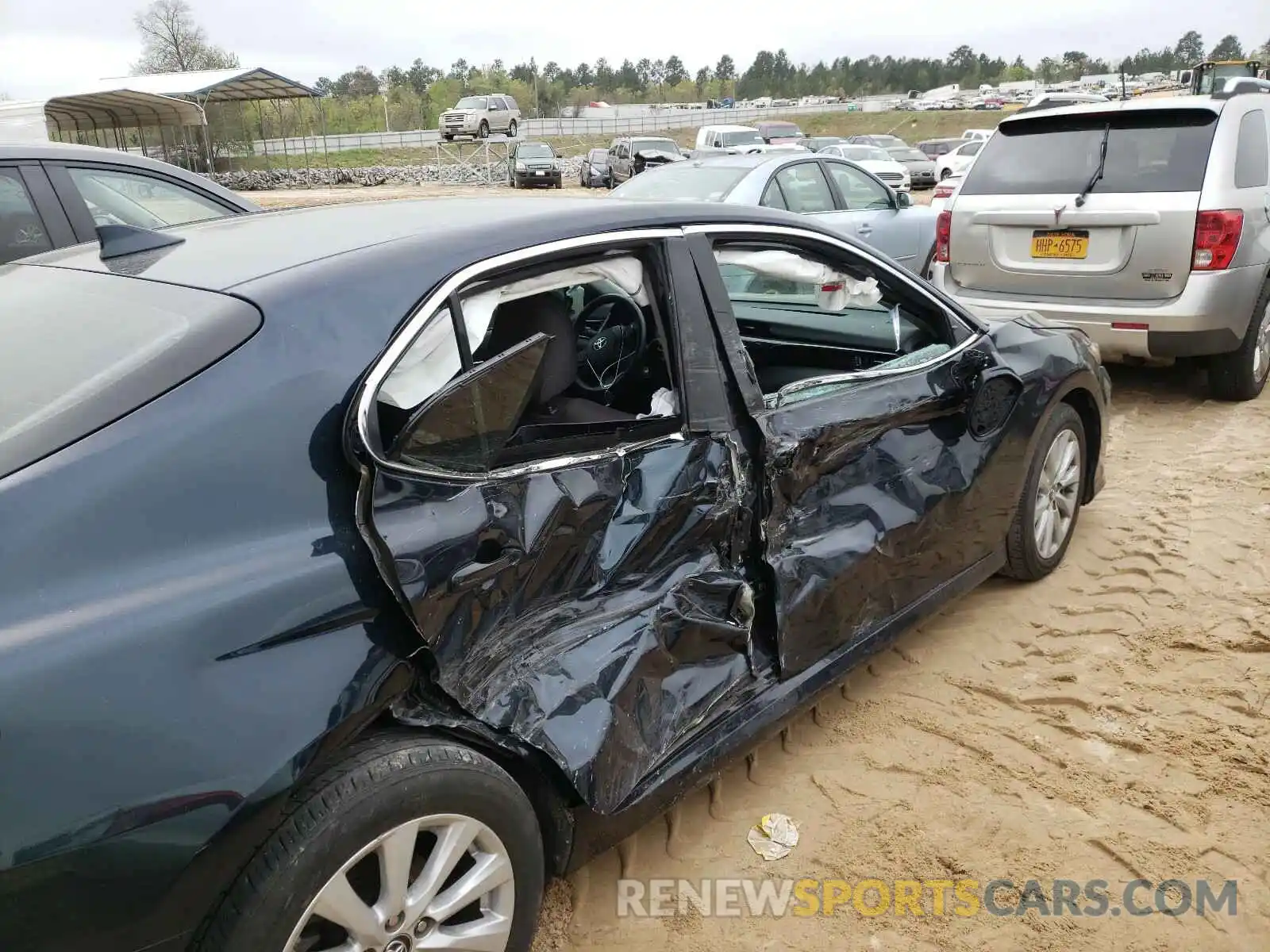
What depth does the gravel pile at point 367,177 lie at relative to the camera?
34344 mm

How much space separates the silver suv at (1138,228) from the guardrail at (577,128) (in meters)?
36.2

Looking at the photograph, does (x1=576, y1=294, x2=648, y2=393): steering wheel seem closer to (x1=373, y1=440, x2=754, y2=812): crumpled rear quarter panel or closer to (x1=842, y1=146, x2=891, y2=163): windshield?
(x1=373, y1=440, x2=754, y2=812): crumpled rear quarter panel

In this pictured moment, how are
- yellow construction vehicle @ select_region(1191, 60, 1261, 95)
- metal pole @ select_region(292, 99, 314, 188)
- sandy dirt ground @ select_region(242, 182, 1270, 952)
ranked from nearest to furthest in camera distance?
sandy dirt ground @ select_region(242, 182, 1270, 952)
yellow construction vehicle @ select_region(1191, 60, 1261, 95)
metal pole @ select_region(292, 99, 314, 188)

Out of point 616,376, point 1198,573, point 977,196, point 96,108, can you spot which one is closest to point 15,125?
point 96,108

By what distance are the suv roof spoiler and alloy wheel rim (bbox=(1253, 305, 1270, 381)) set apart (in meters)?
1.34

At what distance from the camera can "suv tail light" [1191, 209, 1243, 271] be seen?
210 inches

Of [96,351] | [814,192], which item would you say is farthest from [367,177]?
[96,351]

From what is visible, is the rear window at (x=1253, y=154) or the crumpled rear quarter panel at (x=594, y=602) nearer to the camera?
the crumpled rear quarter panel at (x=594, y=602)

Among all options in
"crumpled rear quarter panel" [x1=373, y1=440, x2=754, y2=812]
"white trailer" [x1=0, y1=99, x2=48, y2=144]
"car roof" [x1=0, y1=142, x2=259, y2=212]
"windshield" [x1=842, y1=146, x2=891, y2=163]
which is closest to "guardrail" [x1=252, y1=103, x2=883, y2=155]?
"windshield" [x1=842, y1=146, x2=891, y2=163]

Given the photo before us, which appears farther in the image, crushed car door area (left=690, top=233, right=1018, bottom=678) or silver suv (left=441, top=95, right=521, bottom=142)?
silver suv (left=441, top=95, right=521, bottom=142)

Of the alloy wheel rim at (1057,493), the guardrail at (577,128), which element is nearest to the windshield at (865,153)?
the alloy wheel rim at (1057,493)

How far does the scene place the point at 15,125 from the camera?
1417 centimetres

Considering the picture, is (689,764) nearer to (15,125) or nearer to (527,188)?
(15,125)

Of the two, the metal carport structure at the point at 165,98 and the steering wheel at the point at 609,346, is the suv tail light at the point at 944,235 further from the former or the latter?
the metal carport structure at the point at 165,98
